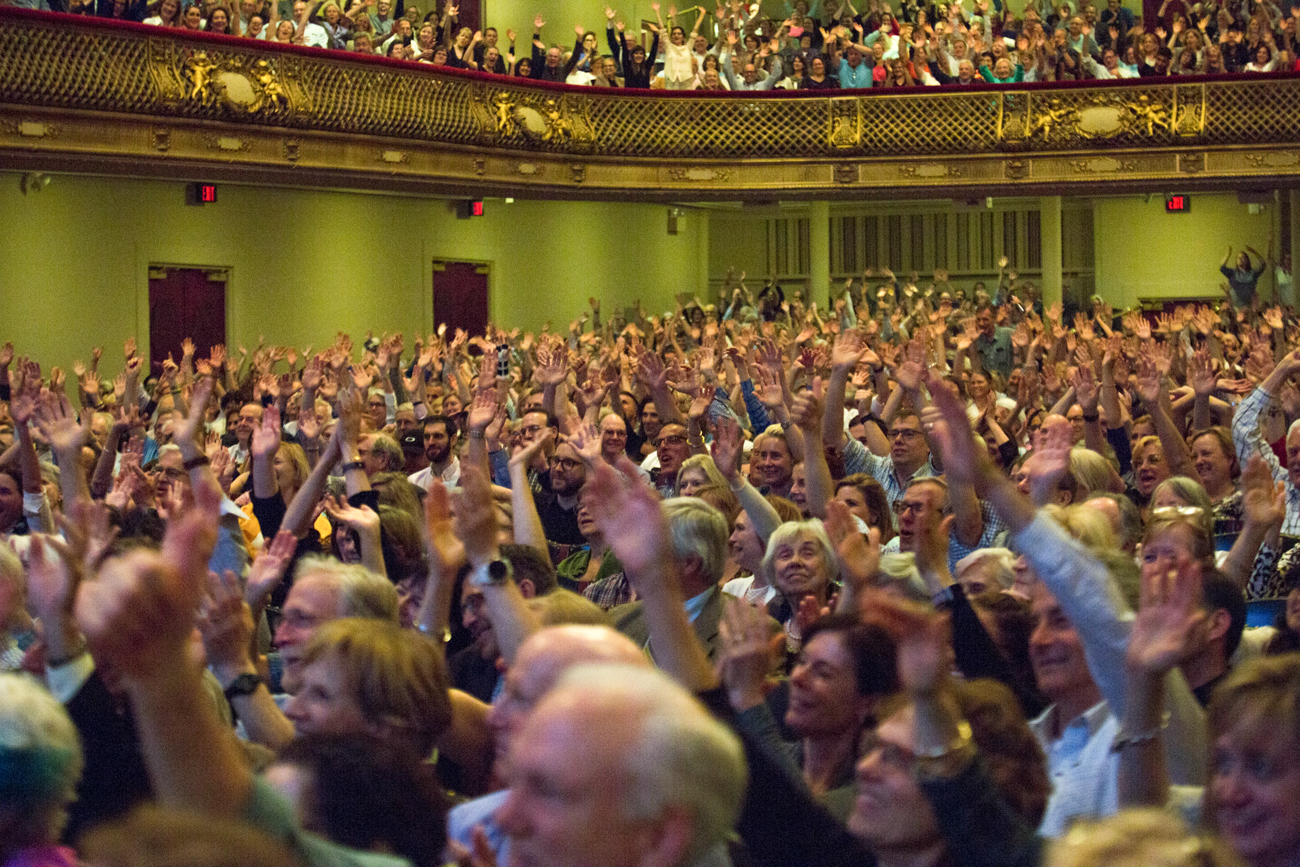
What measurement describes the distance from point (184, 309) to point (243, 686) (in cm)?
1333

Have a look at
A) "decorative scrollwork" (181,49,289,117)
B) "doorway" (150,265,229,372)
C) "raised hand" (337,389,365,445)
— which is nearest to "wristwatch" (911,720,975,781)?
"raised hand" (337,389,365,445)

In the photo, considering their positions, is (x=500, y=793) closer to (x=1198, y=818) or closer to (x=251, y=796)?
(x=251, y=796)

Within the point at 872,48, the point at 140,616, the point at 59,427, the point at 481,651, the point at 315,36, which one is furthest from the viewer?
the point at 872,48

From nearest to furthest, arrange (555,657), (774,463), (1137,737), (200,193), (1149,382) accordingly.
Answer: (555,657), (1137,737), (774,463), (1149,382), (200,193)

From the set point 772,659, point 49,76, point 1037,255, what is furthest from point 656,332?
point 772,659

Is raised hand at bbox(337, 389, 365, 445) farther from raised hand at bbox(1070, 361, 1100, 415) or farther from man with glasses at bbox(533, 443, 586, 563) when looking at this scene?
raised hand at bbox(1070, 361, 1100, 415)

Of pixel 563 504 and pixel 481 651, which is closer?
pixel 481 651

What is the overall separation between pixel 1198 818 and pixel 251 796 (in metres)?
1.37

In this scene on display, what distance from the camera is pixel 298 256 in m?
16.6

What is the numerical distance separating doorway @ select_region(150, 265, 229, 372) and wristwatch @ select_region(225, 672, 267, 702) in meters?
12.9

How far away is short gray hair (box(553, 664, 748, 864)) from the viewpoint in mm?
1851

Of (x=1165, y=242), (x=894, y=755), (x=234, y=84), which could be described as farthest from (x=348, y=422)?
(x=1165, y=242)

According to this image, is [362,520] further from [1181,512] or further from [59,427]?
[1181,512]

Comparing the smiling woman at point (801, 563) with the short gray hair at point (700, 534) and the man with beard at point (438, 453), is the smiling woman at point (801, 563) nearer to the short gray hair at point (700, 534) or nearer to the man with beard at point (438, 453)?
the short gray hair at point (700, 534)
